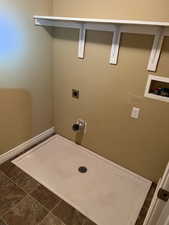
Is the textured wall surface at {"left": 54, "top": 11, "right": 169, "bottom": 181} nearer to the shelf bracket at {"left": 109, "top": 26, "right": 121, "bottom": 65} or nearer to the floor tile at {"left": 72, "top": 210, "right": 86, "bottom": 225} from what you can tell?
the shelf bracket at {"left": 109, "top": 26, "right": 121, "bottom": 65}

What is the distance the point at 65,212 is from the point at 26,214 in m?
0.36

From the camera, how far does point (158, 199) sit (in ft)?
2.34

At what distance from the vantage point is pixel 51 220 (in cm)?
146

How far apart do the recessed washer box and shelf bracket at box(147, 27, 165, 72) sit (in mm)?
97

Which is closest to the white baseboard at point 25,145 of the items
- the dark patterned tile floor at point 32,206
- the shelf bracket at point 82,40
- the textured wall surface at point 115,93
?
the dark patterned tile floor at point 32,206

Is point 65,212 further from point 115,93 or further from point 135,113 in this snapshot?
point 115,93

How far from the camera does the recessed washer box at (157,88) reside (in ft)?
5.16

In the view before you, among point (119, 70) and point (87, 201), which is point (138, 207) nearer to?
point (87, 201)

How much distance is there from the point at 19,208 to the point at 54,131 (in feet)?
4.28

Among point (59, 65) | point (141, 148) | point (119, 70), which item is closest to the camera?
point (119, 70)

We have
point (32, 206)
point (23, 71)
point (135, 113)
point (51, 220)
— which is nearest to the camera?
point (51, 220)

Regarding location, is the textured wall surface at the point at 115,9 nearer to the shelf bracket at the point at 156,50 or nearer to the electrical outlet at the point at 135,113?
the shelf bracket at the point at 156,50

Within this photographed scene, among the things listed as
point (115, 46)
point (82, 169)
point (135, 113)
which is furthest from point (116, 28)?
point (82, 169)

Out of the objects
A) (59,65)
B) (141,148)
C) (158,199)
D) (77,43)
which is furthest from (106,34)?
(158,199)
